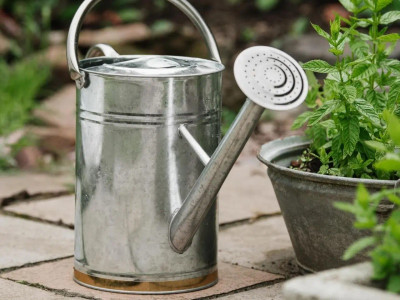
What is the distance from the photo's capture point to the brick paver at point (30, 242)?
2.65 metres

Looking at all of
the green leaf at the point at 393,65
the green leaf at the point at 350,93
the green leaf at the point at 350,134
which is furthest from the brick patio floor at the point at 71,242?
the green leaf at the point at 393,65

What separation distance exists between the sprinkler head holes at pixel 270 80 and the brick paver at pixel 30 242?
0.96 meters

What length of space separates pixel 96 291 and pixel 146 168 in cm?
38

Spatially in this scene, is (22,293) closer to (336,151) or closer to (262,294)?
(262,294)

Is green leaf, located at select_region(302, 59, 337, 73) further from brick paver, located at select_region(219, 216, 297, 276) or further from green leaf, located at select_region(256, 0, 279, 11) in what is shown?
green leaf, located at select_region(256, 0, 279, 11)

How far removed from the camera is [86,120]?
2.32 meters

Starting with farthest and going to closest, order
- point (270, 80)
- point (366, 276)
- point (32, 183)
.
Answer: point (32, 183), point (270, 80), point (366, 276)

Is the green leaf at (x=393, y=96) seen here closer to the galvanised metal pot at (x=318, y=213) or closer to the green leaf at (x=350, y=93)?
the green leaf at (x=350, y=93)

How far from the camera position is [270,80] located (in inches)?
82.9

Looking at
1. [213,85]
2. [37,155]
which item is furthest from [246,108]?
[37,155]

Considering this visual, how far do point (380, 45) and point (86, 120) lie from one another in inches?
32.3

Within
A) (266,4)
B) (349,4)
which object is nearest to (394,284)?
(349,4)

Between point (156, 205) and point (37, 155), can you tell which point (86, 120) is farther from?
point (37, 155)

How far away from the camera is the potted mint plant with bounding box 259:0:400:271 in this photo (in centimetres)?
222
